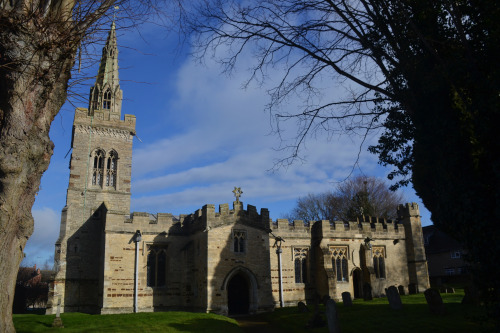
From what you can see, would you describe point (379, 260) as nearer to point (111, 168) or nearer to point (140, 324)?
point (140, 324)

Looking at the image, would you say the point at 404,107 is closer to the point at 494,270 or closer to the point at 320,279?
the point at 494,270

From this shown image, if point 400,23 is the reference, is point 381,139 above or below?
below

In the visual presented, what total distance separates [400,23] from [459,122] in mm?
3141

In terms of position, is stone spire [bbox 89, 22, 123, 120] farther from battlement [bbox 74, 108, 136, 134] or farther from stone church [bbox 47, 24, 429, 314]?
battlement [bbox 74, 108, 136, 134]

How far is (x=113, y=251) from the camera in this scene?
71.8ft

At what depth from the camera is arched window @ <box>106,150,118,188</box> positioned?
93.9 ft

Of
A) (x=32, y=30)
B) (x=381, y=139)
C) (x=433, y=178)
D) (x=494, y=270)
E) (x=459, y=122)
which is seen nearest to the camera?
(x=32, y=30)

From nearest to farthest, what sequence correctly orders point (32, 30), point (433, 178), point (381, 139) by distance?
point (32, 30) < point (433, 178) < point (381, 139)

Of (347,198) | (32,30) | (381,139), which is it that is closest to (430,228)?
(347,198)

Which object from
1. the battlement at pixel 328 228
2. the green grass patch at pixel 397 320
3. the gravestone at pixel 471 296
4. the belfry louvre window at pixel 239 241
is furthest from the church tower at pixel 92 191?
the gravestone at pixel 471 296

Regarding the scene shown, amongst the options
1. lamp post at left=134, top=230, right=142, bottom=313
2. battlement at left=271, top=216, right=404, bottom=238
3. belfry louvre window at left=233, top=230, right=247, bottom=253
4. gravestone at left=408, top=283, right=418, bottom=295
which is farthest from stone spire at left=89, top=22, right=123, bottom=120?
gravestone at left=408, top=283, right=418, bottom=295

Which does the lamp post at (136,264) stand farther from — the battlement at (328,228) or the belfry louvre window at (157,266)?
the battlement at (328,228)

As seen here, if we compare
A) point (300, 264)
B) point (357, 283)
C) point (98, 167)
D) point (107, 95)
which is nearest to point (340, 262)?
point (357, 283)

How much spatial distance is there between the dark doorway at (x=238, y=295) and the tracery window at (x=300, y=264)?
4.31m
